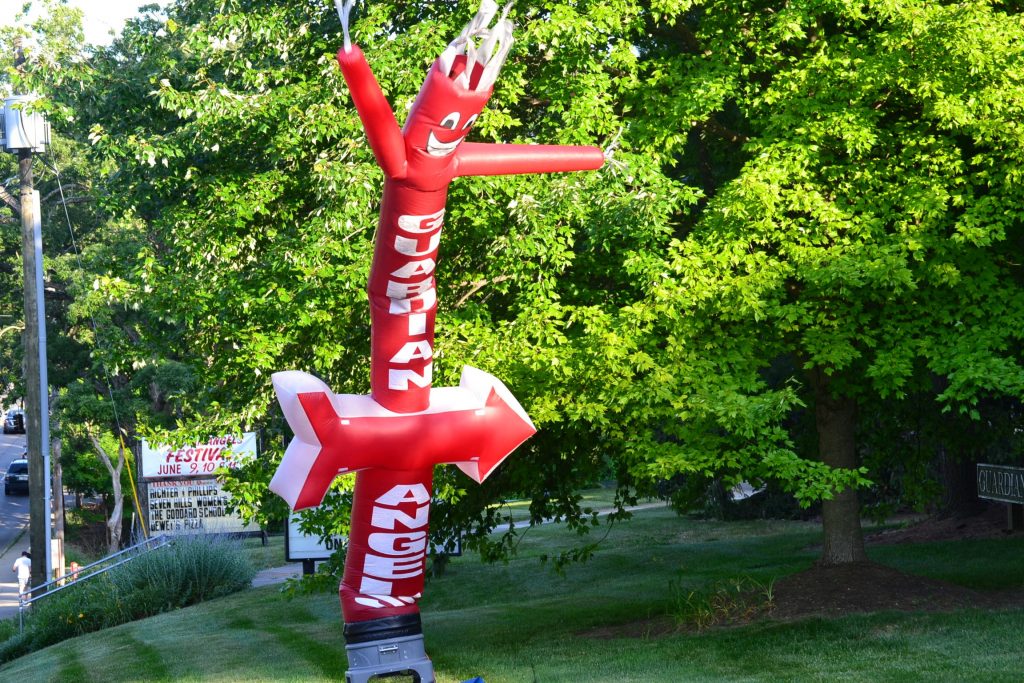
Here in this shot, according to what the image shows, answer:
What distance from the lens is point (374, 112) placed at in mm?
7340

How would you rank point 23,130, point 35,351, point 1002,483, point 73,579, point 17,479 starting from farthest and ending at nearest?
1. point 17,479
2. point 73,579
3. point 23,130
4. point 35,351
5. point 1002,483

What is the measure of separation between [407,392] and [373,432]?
372 mm

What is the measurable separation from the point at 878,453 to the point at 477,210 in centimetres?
701

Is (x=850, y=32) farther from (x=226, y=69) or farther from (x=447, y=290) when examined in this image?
(x=226, y=69)

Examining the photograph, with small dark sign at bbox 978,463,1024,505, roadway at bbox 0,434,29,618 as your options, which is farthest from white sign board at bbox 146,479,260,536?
small dark sign at bbox 978,463,1024,505

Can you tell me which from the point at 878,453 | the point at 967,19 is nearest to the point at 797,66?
the point at 967,19

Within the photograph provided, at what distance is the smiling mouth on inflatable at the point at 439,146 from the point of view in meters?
7.59

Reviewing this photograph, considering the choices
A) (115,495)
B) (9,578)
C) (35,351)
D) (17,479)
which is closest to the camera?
(35,351)

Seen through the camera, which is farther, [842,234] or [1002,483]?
[1002,483]

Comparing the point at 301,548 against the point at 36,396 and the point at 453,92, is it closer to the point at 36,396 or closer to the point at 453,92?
the point at 36,396

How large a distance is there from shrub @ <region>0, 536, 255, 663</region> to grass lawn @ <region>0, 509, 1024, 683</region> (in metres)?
0.66

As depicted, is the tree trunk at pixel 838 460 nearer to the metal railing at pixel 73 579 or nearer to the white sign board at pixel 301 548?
the white sign board at pixel 301 548

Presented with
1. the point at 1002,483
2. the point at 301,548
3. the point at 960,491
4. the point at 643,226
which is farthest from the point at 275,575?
the point at 643,226

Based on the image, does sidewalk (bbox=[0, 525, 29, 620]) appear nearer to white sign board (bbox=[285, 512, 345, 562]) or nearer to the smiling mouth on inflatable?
white sign board (bbox=[285, 512, 345, 562])
